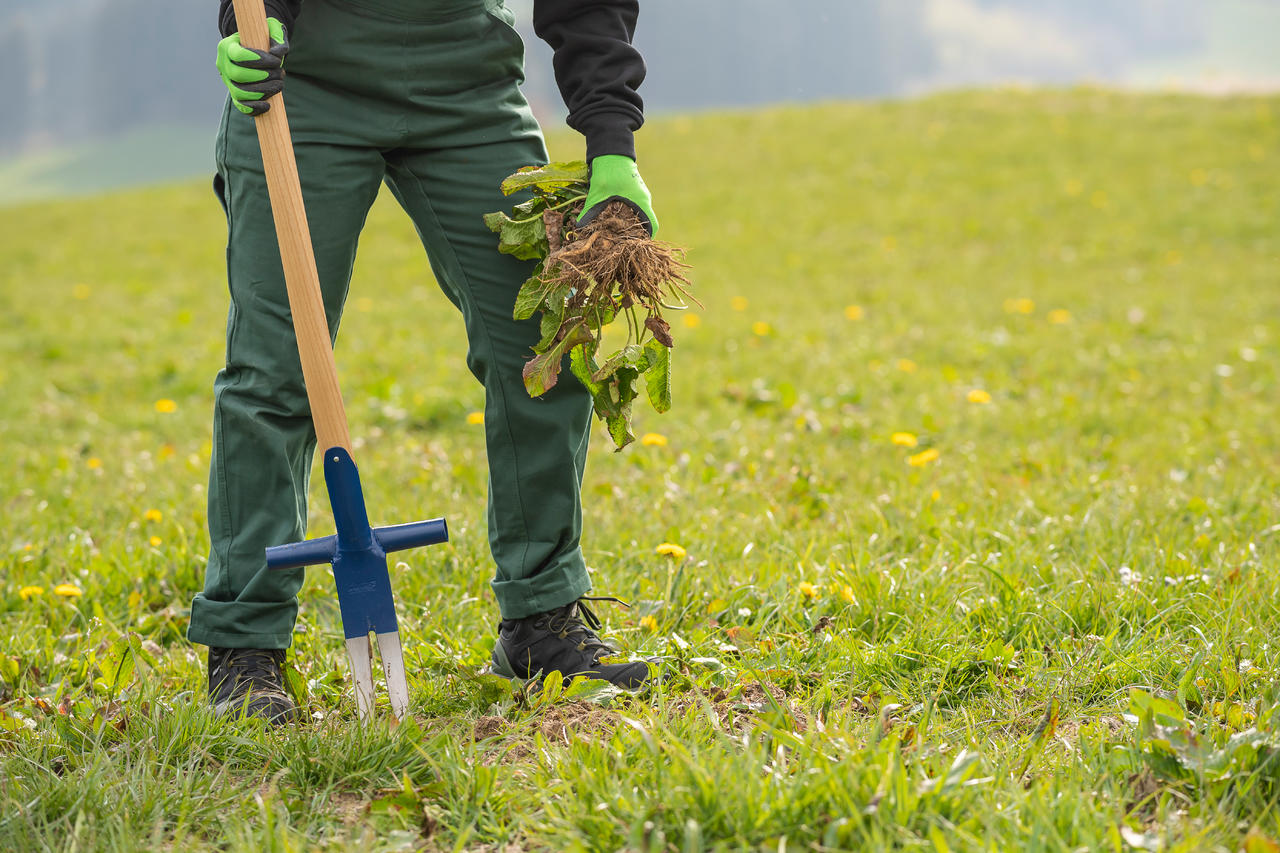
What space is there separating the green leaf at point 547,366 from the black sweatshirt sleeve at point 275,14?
2.87ft

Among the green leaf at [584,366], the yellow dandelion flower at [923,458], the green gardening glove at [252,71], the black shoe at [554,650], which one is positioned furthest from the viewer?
the yellow dandelion flower at [923,458]

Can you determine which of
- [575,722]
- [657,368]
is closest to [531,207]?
[657,368]

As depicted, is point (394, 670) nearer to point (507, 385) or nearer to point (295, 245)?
point (507, 385)

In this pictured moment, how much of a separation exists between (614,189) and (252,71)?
77 cm

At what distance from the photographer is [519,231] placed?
225 cm

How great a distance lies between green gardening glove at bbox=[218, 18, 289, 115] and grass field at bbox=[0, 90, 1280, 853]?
1.23 m

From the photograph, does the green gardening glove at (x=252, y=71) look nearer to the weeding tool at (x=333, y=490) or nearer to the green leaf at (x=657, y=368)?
the weeding tool at (x=333, y=490)

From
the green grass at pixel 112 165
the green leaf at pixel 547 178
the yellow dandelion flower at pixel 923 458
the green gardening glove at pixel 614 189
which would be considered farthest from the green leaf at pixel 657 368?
the green grass at pixel 112 165

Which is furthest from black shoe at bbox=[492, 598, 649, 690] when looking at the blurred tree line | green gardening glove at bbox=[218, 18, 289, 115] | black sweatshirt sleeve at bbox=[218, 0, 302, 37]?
the blurred tree line

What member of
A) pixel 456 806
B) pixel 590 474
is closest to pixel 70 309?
pixel 590 474

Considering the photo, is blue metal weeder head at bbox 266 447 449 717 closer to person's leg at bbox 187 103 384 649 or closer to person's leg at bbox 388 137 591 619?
person's leg at bbox 187 103 384 649

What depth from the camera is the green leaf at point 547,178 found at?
2254 mm

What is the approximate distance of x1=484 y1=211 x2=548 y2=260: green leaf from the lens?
7.36 feet

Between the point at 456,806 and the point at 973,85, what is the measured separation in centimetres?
1913
